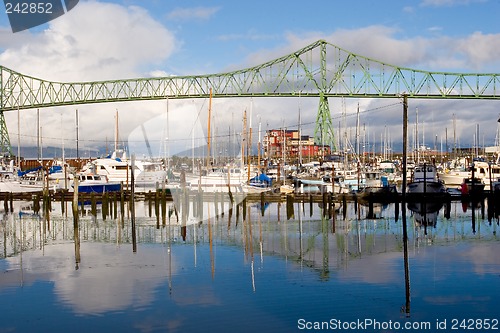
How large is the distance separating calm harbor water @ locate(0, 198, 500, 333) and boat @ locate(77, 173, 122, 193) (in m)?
20.8

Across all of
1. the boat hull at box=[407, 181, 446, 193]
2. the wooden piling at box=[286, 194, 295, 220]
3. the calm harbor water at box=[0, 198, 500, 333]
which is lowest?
the calm harbor water at box=[0, 198, 500, 333]

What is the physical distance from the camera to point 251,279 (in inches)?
781

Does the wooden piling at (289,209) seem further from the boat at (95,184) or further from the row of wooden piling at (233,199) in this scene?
the boat at (95,184)

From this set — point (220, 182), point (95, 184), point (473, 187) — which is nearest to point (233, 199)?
point (220, 182)

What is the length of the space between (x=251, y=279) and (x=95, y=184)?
37.4m

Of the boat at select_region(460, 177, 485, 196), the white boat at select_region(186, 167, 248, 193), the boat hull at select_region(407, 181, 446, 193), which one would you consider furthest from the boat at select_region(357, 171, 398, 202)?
the white boat at select_region(186, 167, 248, 193)

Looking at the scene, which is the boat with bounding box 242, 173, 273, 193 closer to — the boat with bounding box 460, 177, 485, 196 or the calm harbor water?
the boat with bounding box 460, 177, 485, 196

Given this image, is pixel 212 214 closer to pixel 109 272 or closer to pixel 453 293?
pixel 109 272

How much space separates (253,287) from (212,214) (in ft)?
78.1

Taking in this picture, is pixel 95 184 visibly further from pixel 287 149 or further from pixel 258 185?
pixel 287 149

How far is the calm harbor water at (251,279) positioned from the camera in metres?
15.3

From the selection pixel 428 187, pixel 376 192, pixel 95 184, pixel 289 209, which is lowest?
pixel 289 209

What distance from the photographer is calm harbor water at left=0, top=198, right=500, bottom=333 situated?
15318 millimetres

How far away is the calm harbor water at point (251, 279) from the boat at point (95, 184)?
68.4 feet
